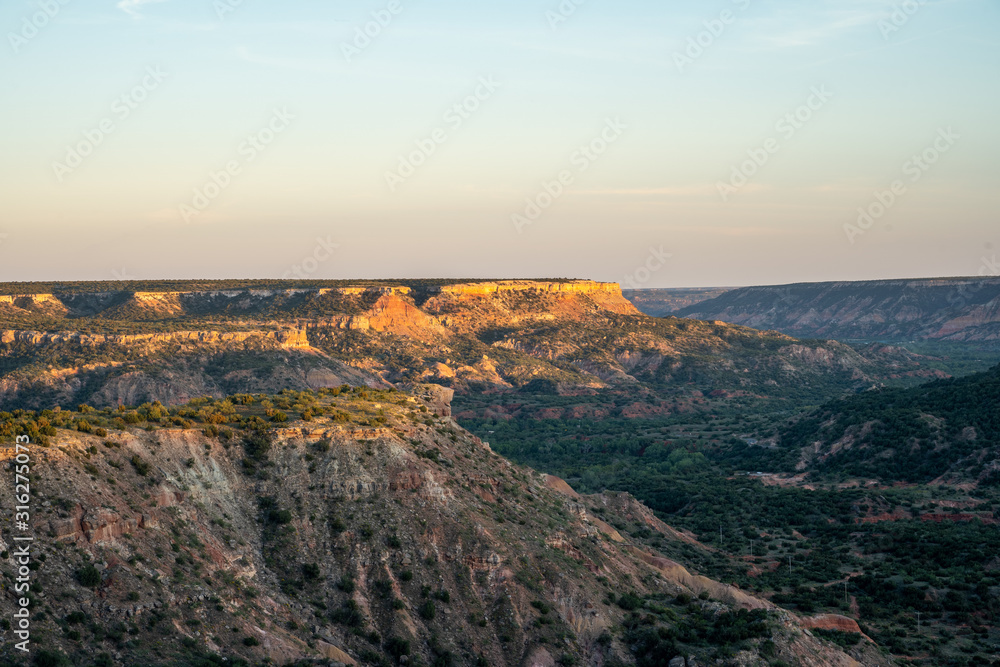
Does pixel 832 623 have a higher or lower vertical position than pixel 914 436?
lower

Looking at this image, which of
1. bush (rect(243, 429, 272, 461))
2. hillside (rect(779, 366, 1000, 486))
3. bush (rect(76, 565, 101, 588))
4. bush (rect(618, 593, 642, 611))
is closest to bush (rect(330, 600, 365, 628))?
bush (rect(76, 565, 101, 588))

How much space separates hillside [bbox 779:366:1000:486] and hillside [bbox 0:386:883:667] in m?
56.0

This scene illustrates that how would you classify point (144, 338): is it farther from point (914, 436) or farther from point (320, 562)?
point (320, 562)

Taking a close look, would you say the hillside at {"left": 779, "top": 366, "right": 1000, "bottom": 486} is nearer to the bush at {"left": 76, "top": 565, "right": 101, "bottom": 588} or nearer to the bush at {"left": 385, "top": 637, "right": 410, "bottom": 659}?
the bush at {"left": 385, "top": 637, "right": 410, "bottom": 659}

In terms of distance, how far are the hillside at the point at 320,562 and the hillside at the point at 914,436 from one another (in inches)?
2206

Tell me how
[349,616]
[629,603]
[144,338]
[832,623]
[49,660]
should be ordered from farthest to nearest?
[144,338]
[832,623]
[629,603]
[349,616]
[49,660]

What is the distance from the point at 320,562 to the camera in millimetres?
46125

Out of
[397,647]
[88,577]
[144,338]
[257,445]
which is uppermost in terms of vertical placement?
[257,445]

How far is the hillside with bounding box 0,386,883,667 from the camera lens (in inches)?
1483

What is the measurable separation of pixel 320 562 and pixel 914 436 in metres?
89.6

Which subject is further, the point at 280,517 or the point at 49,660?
the point at 280,517

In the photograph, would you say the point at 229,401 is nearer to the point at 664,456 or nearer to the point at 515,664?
the point at 515,664

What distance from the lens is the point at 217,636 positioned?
3806 centimetres

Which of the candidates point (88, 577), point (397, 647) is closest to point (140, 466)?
point (88, 577)
